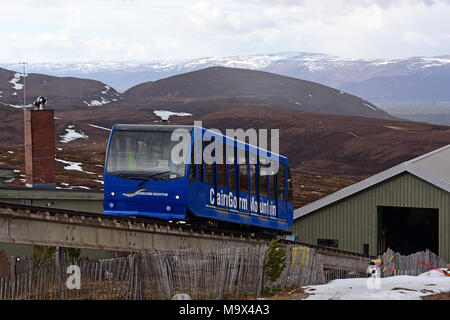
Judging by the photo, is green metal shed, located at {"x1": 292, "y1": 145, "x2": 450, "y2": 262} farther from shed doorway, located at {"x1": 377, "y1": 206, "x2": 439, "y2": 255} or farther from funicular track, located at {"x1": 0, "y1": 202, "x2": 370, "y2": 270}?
funicular track, located at {"x1": 0, "y1": 202, "x2": 370, "y2": 270}

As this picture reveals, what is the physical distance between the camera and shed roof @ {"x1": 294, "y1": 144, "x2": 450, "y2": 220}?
3878 cm

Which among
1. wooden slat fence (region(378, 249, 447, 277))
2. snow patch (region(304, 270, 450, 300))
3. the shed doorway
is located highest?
snow patch (region(304, 270, 450, 300))

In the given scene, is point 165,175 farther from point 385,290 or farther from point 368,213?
point 368,213

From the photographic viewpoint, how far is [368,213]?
40.7m

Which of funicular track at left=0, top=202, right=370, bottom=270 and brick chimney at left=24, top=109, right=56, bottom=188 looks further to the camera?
brick chimney at left=24, top=109, right=56, bottom=188

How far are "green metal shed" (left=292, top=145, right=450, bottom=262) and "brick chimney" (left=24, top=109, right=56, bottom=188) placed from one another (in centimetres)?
1802

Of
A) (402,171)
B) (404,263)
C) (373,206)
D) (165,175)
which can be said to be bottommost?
(404,263)

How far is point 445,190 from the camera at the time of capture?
38.4m

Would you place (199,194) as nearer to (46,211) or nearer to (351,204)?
(46,211)

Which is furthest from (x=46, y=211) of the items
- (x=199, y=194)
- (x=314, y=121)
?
(x=314, y=121)

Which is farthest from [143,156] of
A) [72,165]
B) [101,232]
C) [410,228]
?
[72,165]

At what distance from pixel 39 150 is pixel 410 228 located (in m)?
25.4

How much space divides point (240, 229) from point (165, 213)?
6.50 meters

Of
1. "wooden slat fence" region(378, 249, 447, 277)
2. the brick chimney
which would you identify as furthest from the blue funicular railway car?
the brick chimney
